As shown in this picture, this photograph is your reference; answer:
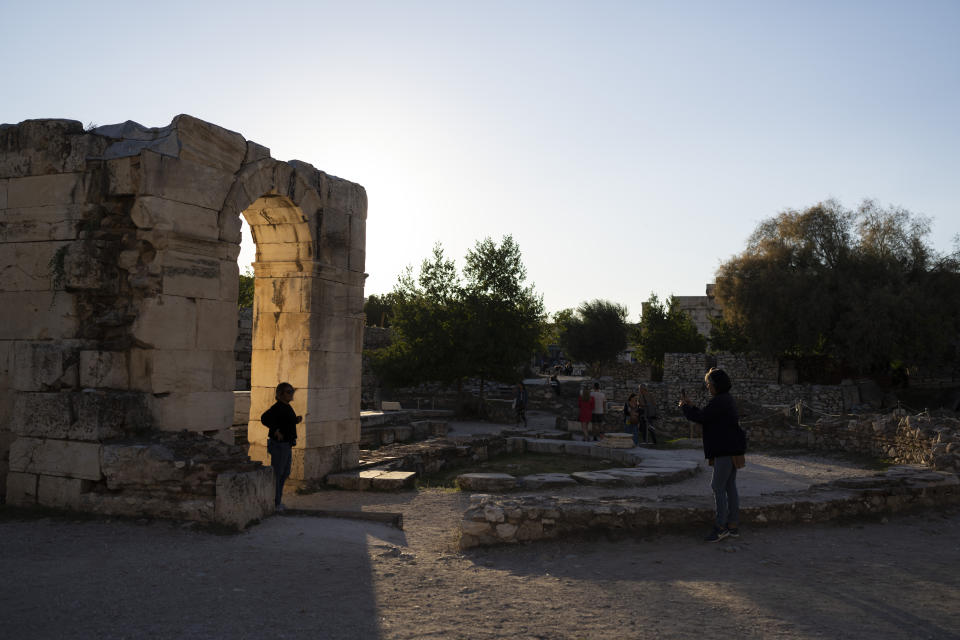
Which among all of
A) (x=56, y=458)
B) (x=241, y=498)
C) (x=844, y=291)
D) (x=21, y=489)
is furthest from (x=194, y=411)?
(x=844, y=291)

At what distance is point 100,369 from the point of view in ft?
23.0

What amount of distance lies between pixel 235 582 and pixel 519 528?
247 centimetres

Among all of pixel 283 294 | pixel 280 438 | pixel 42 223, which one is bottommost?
pixel 280 438

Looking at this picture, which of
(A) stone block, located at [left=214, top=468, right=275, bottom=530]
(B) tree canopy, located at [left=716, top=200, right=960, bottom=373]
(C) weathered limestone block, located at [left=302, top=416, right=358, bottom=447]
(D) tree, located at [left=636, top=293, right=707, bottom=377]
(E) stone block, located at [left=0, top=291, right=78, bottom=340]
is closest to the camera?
(A) stone block, located at [left=214, top=468, right=275, bottom=530]

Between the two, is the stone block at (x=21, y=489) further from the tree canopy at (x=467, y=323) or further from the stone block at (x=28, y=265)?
the tree canopy at (x=467, y=323)

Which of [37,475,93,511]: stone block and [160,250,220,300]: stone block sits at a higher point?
[160,250,220,300]: stone block

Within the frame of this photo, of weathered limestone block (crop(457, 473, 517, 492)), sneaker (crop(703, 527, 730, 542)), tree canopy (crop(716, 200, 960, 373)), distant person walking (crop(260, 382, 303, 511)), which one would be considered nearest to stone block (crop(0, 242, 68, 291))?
distant person walking (crop(260, 382, 303, 511))

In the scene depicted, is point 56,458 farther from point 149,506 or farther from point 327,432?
point 327,432

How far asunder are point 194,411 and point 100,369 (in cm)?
102

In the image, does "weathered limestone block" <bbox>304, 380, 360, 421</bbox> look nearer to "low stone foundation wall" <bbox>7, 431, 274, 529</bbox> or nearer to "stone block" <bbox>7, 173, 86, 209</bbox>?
"low stone foundation wall" <bbox>7, 431, 274, 529</bbox>

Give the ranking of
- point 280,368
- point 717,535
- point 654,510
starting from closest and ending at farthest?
point 717,535, point 654,510, point 280,368

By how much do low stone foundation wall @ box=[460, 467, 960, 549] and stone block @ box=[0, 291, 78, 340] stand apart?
473 cm

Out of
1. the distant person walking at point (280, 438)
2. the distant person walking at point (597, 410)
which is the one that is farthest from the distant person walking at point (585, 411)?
the distant person walking at point (280, 438)

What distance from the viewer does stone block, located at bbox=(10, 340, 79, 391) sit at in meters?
6.97
